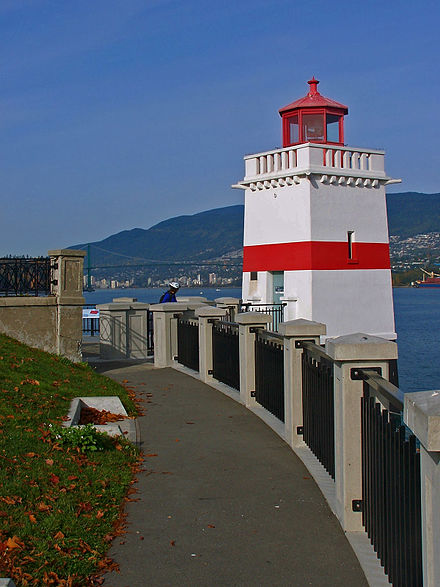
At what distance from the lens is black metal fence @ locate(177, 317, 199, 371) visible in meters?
15.5

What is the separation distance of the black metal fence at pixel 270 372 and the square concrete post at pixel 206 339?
2748 mm

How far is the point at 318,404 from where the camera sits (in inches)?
314

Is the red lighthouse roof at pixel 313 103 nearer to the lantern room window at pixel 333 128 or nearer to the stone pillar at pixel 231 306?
the lantern room window at pixel 333 128

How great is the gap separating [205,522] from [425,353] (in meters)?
55.0

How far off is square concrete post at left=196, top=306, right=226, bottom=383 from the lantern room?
12.2m

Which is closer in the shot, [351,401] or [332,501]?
[351,401]

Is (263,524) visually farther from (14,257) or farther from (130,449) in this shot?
(14,257)

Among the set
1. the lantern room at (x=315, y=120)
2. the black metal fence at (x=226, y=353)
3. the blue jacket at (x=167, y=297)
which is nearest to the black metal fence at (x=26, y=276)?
the blue jacket at (x=167, y=297)

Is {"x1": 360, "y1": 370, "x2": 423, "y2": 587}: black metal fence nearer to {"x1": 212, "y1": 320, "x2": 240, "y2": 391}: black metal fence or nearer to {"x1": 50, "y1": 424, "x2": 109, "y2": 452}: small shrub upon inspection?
{"x1": 50, "y1": 424, "x2": 109, "y2": 452}: small shrub

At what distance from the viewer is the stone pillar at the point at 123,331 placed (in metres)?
18.8

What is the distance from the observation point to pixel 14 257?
16.0 m

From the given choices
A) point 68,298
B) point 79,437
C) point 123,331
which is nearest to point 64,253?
point 68,298

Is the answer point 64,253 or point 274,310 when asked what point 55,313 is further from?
point 274,310

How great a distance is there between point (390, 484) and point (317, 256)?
62.2ft
